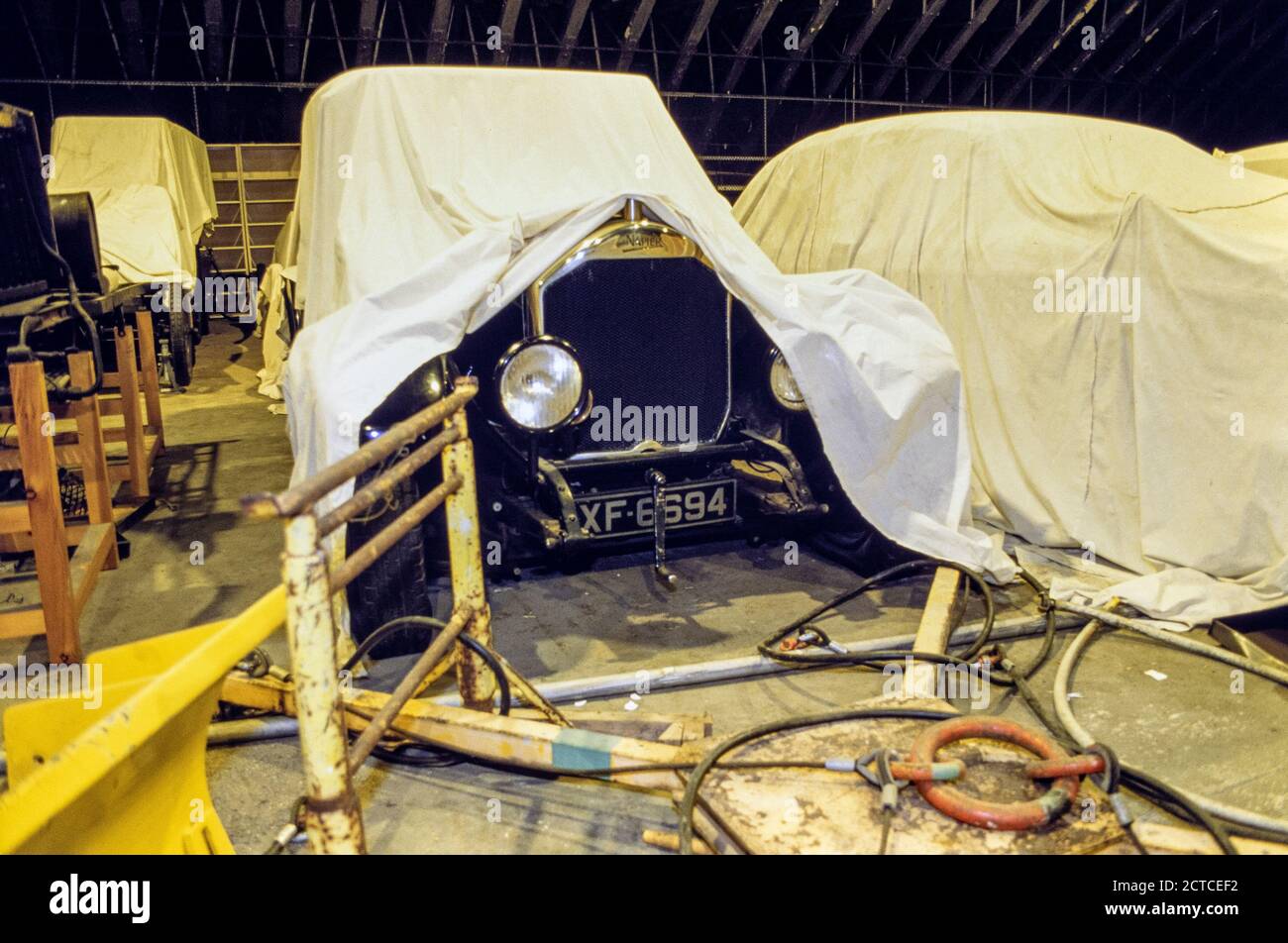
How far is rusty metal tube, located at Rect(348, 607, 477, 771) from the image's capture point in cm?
193

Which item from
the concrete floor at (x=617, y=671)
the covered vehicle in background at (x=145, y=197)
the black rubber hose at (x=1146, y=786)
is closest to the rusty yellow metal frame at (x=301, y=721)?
the concrete floor at (x=617, y=671)

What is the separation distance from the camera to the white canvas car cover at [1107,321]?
147 inches

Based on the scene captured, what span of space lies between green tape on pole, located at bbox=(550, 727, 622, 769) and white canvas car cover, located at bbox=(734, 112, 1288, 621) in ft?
8.19

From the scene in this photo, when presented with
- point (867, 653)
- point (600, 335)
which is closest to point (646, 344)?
point (600, 335)

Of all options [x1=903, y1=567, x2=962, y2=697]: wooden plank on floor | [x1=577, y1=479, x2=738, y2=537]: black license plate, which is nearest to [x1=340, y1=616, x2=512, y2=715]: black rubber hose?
[x1=577, y1=479, x2=738, y2=537]: black license plate

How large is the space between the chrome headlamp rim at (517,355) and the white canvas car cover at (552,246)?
0.18 m

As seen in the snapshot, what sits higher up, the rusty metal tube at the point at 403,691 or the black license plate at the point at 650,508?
the rusty metal tube at the point at 403,691

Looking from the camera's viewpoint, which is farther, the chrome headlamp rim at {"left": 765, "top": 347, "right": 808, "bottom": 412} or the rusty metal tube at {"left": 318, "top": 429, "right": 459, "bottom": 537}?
the chrome headlamp rim at {"left": 765, "top": 347, "right": 808, "bottom": 412}

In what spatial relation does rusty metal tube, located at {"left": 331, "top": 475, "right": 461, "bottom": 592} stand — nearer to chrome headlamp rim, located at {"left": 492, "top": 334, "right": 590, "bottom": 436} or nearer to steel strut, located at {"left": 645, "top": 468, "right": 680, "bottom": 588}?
chrome headlamp rim, located at {"left": 492, "top": 334, "right": 590, "bottom": 436}

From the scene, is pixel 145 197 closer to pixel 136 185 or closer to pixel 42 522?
pixel 136 185

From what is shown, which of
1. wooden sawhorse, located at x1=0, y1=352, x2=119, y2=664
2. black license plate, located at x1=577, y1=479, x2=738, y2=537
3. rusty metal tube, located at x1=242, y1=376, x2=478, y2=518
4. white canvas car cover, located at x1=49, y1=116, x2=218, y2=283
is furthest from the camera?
white canvas car cover, located at x1=49, y1=116, x2=218, y2=283

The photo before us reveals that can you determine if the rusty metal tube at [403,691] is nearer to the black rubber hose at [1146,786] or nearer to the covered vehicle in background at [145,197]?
the black rubber hose at [1146,786]

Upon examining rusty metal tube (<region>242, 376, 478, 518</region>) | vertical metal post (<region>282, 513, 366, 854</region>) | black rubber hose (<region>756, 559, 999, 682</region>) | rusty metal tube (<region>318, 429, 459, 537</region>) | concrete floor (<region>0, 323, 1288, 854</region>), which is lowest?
concrete floor (<region>0, 323, 1288, 854</region>)

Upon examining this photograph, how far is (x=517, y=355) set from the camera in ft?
11.5
